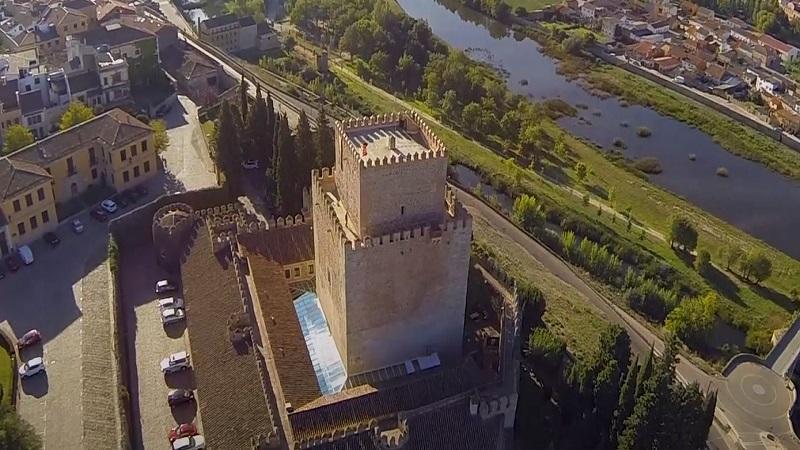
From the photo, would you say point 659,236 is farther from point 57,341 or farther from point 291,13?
point 291,13

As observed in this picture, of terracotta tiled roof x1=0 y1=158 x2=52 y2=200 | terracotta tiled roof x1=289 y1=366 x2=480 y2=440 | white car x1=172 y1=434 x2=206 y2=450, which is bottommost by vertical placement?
white car x1=172 y1=434 x2=206 y2=450

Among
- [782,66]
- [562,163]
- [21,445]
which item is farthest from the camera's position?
[782,66]

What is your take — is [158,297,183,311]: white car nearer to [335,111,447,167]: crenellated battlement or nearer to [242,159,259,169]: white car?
[242,159,259,169]: white car

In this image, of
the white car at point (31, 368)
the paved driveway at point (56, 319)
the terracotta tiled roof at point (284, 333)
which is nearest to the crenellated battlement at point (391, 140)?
the terracotta tiled roof at point (284, 333)

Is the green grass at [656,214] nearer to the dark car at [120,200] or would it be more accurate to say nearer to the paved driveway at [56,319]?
the dark car at [120,200]

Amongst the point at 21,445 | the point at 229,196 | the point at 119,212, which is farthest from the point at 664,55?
the point at 21,445

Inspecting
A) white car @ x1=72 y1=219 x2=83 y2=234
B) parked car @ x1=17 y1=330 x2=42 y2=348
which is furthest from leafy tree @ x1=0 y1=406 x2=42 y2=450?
white car @ x1=72 y1=219 x2=83 y2=234

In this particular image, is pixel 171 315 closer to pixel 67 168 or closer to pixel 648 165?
pixel 67 168
